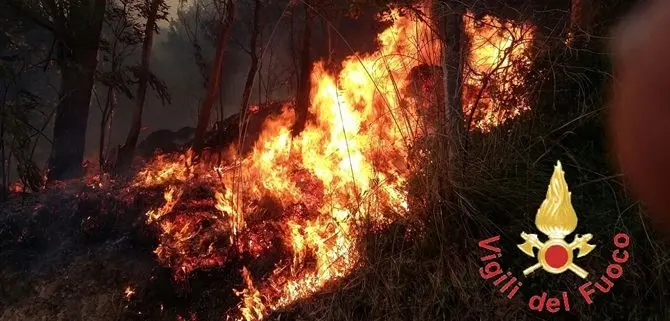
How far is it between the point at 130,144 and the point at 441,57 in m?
11.0

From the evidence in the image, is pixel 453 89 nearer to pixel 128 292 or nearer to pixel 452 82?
pixel 452 82

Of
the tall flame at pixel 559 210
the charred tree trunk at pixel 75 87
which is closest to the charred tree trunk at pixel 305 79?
the charred tree trunk at pixel 75 87

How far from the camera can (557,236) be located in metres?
3.36

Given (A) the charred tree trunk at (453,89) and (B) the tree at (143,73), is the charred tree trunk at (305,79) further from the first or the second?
(A) the charred tree trunk at (453,89)

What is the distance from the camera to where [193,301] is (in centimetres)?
594

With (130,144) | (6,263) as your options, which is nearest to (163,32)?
(130,144)

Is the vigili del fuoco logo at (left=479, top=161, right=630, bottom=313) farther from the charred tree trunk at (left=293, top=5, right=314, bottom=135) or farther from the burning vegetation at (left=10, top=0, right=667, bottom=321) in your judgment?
the charred tree trunk at (left=293, top=5, right=314, bottom=135)

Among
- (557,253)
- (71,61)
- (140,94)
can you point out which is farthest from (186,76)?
(557,253)

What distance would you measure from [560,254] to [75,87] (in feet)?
41.0

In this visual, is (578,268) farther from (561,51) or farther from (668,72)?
(561,51)

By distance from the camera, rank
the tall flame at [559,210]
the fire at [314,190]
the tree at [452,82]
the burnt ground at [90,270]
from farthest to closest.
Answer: the burnt ground at [90,270] < the fire at [314,190] < the tree at [452,82] < the tall flame at [559,210]

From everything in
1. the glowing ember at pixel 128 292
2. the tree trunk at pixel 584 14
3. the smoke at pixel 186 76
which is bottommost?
the glowing ember at pixel 128 292

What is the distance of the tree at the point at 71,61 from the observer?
440 inches

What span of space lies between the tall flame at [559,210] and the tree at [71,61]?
10946 mm
